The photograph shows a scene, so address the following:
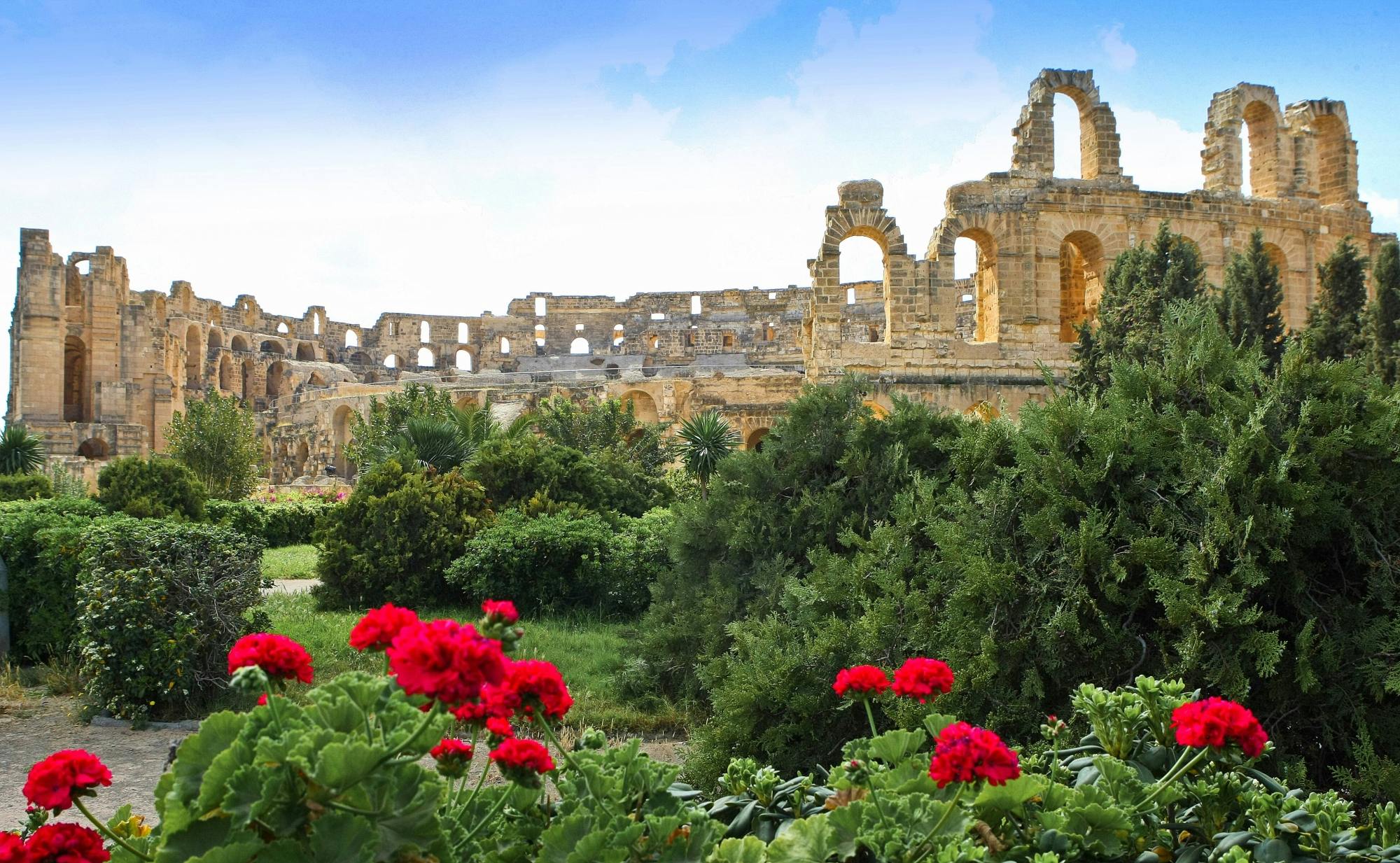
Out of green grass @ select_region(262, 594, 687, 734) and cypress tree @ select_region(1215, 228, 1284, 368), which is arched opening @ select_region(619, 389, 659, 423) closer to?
cypress tree @ select_region(1215, 228, 1284, 368)

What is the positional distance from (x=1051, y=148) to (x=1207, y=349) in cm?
2003

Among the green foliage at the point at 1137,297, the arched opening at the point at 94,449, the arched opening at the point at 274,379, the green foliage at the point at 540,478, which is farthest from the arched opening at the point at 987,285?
the arched opening at the point at 274,379

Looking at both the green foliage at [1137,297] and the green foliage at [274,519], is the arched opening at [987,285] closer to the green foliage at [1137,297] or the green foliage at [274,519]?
the green foliage at [1137,297]

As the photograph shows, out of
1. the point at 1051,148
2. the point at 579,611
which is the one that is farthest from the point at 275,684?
the point at 1051,148

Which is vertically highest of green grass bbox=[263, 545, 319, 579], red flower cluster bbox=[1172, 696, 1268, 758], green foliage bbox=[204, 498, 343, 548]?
red flower cluster bbox=[1172, 696, 1268, 758]

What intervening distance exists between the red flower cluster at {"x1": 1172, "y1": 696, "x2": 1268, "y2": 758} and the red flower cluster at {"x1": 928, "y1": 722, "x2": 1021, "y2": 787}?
54cm

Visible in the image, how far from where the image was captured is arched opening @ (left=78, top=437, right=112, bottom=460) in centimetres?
3684

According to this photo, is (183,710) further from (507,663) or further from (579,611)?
(507,663)

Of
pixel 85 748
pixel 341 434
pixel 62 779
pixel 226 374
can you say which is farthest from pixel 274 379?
→ pixel 62 779

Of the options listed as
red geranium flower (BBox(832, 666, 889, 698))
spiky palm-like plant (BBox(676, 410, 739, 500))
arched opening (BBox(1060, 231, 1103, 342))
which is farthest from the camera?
arched opening (BBox(1060, 231, 1103, 342))

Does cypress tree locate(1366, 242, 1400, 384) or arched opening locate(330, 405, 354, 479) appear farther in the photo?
arched opening locate(330, 405, 354, 479)

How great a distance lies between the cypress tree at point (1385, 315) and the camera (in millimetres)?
15633

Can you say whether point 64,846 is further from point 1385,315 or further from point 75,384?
point 75,384

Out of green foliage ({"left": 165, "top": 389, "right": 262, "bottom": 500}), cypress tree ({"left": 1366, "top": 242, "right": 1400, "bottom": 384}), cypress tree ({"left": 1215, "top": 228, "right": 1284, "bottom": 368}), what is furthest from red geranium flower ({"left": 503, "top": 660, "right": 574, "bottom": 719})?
green foliage ({"left": 165, "top": 389, "right": 262, "bottom": 500})
